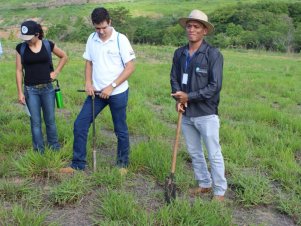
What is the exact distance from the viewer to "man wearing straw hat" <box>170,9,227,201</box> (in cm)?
403

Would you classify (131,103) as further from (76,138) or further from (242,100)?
(76,138)

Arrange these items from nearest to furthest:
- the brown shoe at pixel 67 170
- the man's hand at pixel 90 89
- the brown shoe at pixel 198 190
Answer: the brown shoe at pixel 198 190 < the man's hand at pixel 90 89 < the brown shoe at pixel 67 170

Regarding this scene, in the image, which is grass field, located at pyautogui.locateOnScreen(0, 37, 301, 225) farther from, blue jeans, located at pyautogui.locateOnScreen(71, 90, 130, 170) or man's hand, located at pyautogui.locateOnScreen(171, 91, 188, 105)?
man's hand, located at pyautogui.locateOnScreen(171, 91, 188, 105)

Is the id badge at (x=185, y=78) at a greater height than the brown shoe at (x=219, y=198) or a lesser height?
greater

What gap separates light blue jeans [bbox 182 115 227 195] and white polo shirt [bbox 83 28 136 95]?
100 centimetres

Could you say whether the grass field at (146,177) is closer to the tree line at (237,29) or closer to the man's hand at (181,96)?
the man's hand at (181,96)

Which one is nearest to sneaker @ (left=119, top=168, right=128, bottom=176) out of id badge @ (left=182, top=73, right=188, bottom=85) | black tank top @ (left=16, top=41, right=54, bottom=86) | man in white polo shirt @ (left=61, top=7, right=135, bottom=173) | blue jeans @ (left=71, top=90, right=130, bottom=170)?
man in white polo shirt @ (left=61, top=7, right=135, bottom=173)

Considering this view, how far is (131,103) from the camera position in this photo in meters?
9.02

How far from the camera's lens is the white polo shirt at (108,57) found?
4641 mm

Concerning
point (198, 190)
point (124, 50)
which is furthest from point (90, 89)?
point (198, 190)

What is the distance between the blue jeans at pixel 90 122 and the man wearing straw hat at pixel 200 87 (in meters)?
0.80

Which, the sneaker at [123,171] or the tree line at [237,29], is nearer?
the sneaker at [123,171]

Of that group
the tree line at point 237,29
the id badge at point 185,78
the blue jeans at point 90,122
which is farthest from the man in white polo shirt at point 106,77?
the tree line at point 237,29

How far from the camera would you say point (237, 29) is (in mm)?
64312
